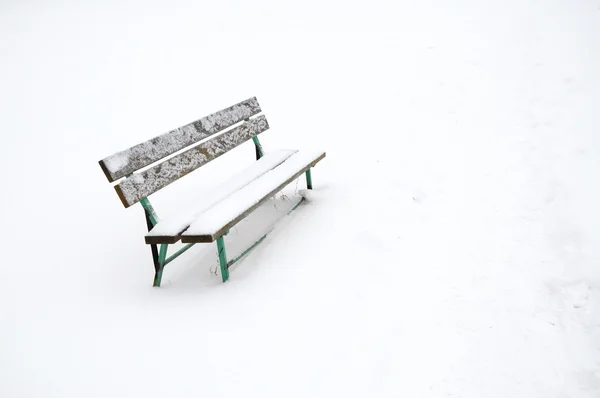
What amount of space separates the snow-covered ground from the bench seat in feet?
1.47

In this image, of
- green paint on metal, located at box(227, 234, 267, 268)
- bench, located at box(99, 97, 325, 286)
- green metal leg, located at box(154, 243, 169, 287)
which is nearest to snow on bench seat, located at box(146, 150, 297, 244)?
bench, located at box(99, 97, 325, 286)

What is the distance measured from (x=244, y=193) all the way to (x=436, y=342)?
1.82 meters

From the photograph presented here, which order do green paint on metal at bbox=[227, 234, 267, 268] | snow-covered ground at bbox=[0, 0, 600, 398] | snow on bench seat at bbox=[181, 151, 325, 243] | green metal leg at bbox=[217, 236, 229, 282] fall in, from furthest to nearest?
green paint on metal at bbox=[227, 234, 267, 268], green metal leg at bbox=[217, 236, 229, 282], snow on bench seat at bbox=[181, 151, 325, 243], snow-covered ground at bbox=[0, 0, 600, 398]

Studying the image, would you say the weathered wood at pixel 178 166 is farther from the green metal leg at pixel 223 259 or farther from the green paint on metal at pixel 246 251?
the green paint on metal at pixel 246 251

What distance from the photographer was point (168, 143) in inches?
142

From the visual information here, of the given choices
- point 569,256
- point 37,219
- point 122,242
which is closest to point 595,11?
point 569,256

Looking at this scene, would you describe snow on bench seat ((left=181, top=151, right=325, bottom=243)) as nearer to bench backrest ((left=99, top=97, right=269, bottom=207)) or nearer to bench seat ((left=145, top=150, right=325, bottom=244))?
bench seat ((left=145, top=150, right=325, bottom=244))

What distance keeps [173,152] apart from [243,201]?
708 millimetres

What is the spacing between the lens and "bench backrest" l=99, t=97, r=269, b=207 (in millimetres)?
3086

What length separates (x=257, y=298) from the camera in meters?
3.16

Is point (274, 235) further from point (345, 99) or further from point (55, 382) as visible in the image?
point (345, 99)

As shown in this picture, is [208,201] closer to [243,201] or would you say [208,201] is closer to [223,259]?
[243,201]

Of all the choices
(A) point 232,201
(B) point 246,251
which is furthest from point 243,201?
(B) point 246,251

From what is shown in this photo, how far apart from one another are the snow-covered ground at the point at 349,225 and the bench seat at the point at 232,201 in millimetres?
449
